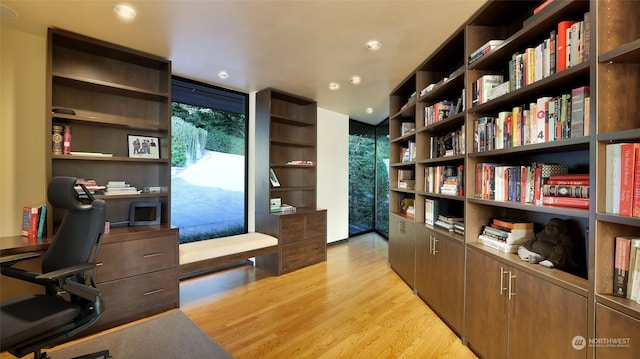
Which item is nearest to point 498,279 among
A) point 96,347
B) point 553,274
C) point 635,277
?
point 553,274

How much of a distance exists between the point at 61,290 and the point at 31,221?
42.8 inches

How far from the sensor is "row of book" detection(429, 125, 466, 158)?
2.45 metres

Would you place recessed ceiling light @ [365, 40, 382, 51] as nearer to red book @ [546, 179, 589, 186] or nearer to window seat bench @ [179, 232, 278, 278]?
red book @ [546, 179, 589, 186]

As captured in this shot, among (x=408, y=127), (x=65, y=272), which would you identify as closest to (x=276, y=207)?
(x=408, y=127)

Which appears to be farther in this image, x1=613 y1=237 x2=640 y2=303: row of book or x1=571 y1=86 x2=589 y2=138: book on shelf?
x1=571 y1=86 x2=589 y2=138: book on shelf

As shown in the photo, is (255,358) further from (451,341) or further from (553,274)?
(553,274)

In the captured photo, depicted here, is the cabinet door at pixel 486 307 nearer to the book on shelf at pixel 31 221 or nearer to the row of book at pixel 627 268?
the row of book at pixel 627 268

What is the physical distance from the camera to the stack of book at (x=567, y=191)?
142 centimetres

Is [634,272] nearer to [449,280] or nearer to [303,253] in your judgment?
[449,280]

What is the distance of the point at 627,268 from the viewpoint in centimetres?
120

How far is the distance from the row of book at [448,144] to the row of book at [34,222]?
3.63m

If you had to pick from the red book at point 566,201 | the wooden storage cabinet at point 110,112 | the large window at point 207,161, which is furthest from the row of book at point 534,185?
the large window at point 207,161

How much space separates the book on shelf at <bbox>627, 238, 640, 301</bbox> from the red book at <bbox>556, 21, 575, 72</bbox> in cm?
95

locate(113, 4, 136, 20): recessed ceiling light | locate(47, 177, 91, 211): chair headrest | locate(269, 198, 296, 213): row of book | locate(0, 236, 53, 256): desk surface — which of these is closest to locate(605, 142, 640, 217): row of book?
locate(47, 177, 91, 211): chair headrest
